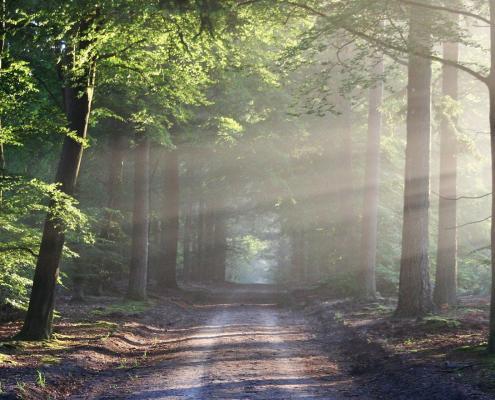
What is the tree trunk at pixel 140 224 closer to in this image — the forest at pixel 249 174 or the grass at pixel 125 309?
the forest at pixel 249 174

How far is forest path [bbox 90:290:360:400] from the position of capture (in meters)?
9.15

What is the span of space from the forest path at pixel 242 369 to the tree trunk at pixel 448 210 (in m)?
4.92

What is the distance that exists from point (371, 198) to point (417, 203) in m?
7.93

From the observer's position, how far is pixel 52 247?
13.3 metres

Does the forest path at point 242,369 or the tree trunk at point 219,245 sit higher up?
the tree trunk at point 219,245

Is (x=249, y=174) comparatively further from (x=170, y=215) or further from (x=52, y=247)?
(x=52, y=247)

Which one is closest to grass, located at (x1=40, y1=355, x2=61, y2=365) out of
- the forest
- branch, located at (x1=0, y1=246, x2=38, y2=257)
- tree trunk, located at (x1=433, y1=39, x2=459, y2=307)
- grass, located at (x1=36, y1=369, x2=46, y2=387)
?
the forest

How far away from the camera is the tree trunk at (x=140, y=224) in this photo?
945 inches

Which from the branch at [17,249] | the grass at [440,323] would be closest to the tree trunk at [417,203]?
the grass at [440,323]

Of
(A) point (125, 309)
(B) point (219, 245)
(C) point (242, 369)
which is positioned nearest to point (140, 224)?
(A) point (125, 309)

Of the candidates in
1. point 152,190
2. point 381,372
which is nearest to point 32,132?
point 381,372

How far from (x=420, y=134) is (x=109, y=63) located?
28.7ft

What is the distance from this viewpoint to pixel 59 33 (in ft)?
43.1

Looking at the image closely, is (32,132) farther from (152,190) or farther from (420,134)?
(152,190)
